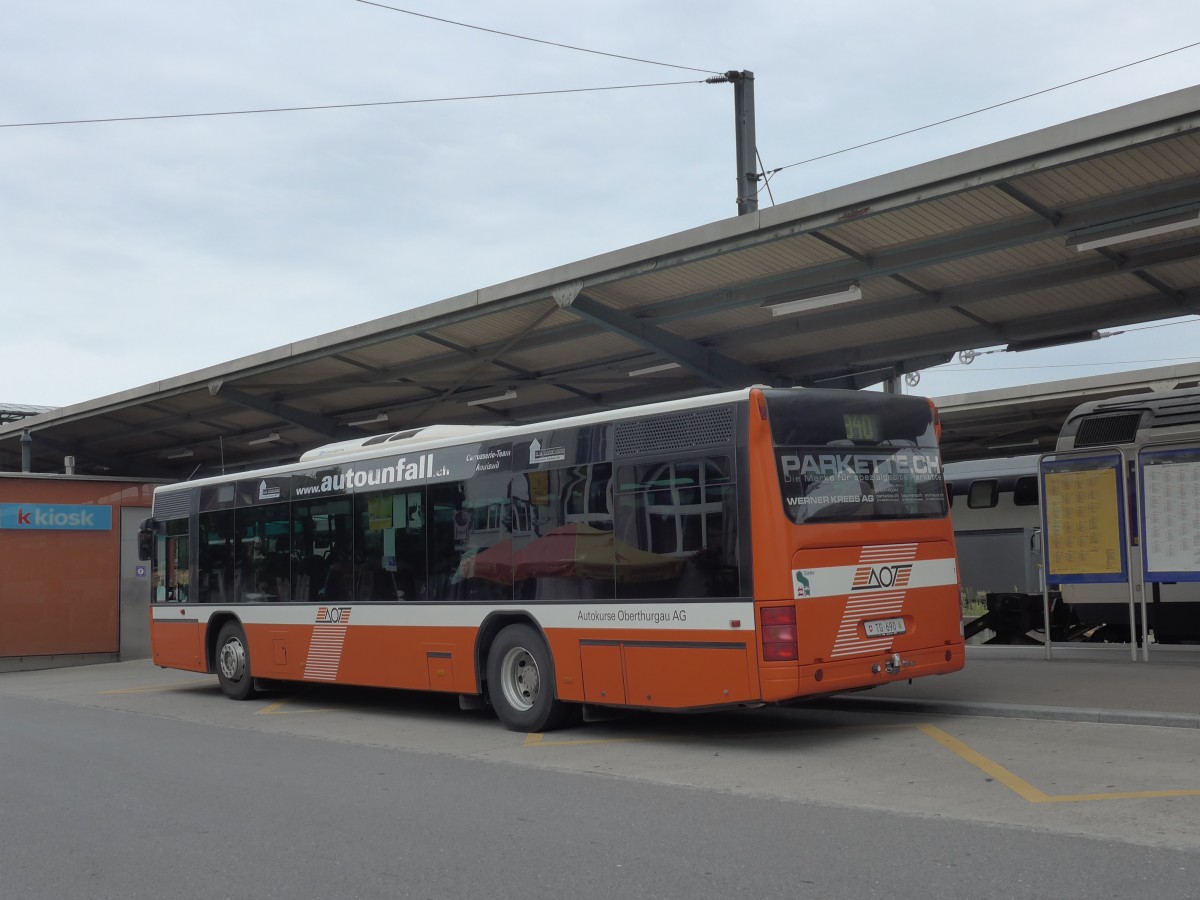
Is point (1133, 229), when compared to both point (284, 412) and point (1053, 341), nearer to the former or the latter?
point (1053, 341)

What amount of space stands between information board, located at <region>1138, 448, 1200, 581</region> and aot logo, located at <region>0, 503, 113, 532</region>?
19.5m

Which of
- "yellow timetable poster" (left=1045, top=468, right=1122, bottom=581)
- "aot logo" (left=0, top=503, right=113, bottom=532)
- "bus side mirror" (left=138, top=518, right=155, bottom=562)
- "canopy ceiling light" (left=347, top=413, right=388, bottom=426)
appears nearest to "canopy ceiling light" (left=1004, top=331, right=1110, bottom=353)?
"yellow timetable poster" (left=1045, top=468, right=1122, bottom=581)

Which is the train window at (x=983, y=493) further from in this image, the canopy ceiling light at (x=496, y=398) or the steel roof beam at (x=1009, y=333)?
the canopy ceiling light at (x=496, y=398)

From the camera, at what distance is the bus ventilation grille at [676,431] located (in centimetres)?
989

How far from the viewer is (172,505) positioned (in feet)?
57.1

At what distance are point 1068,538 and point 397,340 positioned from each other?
8836mm

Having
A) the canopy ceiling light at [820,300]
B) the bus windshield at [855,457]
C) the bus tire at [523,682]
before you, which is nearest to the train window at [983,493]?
the canopy ceiling light at [820,300]

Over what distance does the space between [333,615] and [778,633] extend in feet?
20.6

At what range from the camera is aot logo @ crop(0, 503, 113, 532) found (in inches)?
922

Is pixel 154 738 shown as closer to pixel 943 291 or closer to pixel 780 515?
pixel 780 515

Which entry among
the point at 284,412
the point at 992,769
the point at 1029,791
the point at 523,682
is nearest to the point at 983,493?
the point at 284,412

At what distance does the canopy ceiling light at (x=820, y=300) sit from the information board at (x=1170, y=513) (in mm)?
3615

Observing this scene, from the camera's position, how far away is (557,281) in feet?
46.6

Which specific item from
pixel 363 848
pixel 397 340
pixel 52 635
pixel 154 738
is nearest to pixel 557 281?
pixel 397 340
